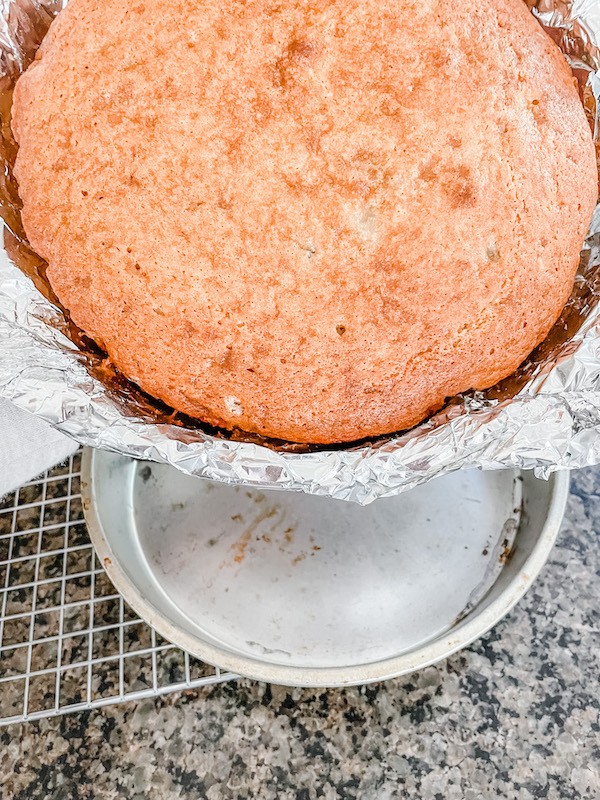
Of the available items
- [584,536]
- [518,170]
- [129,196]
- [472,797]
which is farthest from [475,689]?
[129,196]

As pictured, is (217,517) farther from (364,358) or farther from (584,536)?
(584,536)

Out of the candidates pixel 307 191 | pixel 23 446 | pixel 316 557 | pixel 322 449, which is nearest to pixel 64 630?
pixel 23 446

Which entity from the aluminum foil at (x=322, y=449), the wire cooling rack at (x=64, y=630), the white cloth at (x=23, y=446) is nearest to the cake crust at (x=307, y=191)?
the aluminum foil at (x=322, y=449)

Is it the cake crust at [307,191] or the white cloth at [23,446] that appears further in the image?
the white cloth at [23,446]

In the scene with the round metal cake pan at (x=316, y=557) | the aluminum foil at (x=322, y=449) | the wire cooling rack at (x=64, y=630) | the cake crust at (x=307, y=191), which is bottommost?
the wire cooling rack at (x=64, y=630)

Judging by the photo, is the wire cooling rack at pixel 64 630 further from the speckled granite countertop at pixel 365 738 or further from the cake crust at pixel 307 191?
the cake crust at pixel 307 191

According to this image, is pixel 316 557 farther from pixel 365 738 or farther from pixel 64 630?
pixel 64 630
